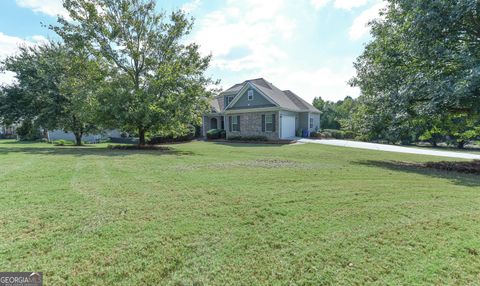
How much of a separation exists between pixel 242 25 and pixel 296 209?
13.0m

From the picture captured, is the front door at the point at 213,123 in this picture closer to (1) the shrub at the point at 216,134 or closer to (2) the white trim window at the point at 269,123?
(1) the shrub at the point at 216,134

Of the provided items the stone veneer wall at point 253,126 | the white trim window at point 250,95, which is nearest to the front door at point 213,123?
the stone veneer wall at point 253,126

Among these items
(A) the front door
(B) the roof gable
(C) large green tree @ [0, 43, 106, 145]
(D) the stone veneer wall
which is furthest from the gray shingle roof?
(C) large green tree @ [0, 43, 106, 145]

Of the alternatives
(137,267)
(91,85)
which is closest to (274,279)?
(137,267)

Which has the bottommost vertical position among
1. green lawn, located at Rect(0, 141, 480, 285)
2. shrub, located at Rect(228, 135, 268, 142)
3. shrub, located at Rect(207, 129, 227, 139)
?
green lawn, located at Rect(0, 141, 480, 285)

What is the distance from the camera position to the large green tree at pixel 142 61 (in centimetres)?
1328

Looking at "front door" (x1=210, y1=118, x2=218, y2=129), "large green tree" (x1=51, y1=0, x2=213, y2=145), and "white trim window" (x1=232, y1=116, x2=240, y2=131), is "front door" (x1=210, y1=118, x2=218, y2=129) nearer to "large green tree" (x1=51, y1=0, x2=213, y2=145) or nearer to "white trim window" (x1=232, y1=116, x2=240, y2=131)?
"white trim window" (x1=232, y1=116, x2=240, y2=131)

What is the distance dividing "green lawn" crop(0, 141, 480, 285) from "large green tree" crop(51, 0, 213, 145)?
8141mm

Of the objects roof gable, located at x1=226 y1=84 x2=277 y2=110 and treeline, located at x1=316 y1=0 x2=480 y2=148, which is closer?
treeline, located at x1=316 y1=0 x2=480 y2=148

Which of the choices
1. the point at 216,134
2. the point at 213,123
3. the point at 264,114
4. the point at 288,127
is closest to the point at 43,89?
the point at 216,134

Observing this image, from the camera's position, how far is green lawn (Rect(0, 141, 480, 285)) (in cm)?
246

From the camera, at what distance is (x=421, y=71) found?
32.0 feet

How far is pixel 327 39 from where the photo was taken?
13.3 m

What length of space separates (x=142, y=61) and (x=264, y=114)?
39.5 feet
